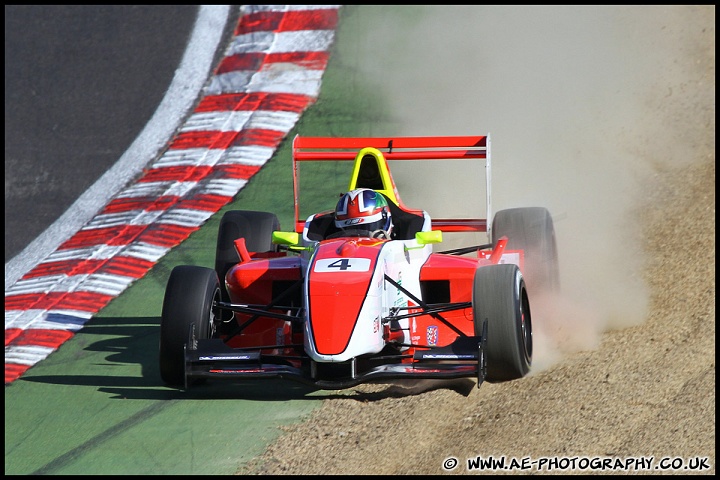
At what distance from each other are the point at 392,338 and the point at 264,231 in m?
2.30

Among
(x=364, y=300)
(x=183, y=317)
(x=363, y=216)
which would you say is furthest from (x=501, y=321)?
(x=183, y=317)

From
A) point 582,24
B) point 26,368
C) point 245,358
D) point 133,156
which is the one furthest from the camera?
point 582,24

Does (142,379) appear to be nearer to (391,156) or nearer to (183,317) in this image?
(183,317)

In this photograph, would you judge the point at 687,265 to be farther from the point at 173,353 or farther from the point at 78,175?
the point at 78,175

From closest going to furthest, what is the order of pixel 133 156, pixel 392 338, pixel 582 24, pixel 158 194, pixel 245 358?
pixel 245 358 < pixel 392 338 < pixel 158 194 < pixel 133 156 < pixel 582 24

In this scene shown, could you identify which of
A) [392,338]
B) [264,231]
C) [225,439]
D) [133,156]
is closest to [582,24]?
[133,156]

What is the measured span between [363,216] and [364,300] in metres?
1.27

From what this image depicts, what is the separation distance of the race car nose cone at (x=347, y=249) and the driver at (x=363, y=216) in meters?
0.48

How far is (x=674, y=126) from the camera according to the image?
45.8 ft

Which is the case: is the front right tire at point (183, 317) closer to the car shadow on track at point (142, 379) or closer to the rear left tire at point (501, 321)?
the car shadow on track at point (142, 379)

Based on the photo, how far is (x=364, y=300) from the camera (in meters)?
7.88

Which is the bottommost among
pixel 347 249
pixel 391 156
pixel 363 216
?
pixel 347 249

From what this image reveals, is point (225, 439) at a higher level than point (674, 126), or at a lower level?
lower

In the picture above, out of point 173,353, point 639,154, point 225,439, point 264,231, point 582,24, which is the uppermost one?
point 582,24
